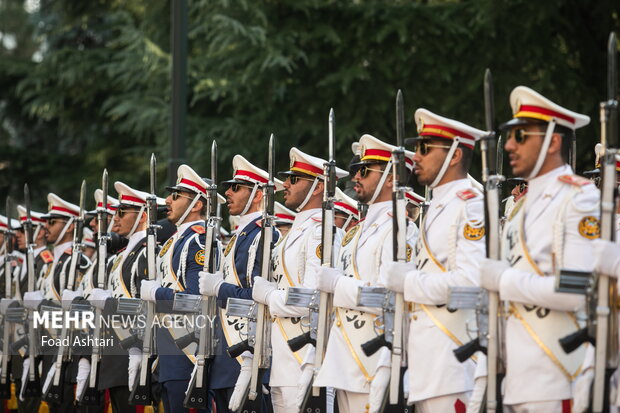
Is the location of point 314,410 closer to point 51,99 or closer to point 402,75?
point 402,75

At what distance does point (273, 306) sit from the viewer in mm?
7879

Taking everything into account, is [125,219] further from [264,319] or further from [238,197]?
[264,319]

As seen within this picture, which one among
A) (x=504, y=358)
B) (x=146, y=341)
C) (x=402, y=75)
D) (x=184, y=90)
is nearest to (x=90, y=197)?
(x=402, y=75)

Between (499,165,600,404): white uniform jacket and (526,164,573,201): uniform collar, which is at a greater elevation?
(526,164,573,201): uniform collar

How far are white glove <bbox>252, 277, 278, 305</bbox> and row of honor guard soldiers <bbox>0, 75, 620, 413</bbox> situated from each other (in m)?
0.01

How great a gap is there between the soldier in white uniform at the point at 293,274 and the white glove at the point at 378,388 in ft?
3.43

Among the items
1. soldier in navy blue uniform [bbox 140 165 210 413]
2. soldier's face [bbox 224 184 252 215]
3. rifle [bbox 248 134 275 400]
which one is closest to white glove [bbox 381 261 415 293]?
rifle [bbox 248 134 275 400]

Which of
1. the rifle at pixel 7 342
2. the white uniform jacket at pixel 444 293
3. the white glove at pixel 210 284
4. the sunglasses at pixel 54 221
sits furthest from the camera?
the sunglasses at pixel 54 221

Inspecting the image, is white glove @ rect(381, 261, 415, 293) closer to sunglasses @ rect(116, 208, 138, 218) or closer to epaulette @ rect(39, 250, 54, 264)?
sunglasses @ rect(116, 208, 138, 218)

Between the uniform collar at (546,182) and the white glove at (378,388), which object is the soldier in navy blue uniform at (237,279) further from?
the uniform collar at (546,182)

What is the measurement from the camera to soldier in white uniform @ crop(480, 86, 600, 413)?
555 centimetres

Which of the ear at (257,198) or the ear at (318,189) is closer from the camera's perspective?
the ear at (318,189)

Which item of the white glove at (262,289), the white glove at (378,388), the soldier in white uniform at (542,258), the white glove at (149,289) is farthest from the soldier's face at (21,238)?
the soldier in white uniform at (542,258)

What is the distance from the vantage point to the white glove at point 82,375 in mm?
10266
